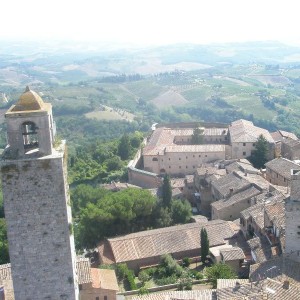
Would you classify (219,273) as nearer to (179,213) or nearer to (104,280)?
(104,280)

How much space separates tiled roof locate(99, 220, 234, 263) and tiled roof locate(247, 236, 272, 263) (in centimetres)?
371

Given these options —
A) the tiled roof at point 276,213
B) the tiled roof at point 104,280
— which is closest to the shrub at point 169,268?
the tiled roof at point 104,280

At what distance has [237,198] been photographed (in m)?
38.5

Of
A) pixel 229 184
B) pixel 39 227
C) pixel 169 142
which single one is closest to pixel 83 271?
pixel 39 227

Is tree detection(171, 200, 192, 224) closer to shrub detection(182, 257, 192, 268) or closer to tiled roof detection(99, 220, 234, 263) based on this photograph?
tiled roof detection(99, 220, 234, 263)

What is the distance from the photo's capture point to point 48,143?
Result: 1497cm

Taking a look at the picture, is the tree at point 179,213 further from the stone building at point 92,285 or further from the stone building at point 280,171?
the stone building at point 92,285

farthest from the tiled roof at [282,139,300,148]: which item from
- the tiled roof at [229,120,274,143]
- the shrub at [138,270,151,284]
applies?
the shrub at [138,270,151,284]

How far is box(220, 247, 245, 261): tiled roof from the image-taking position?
97.7 ft

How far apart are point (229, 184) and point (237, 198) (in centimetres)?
274

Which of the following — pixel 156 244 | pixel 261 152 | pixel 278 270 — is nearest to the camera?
pixel 278 270

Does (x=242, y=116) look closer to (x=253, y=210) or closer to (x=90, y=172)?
(x=90, y=172)

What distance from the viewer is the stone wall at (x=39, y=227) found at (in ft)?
48.4

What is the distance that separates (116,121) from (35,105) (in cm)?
11408
